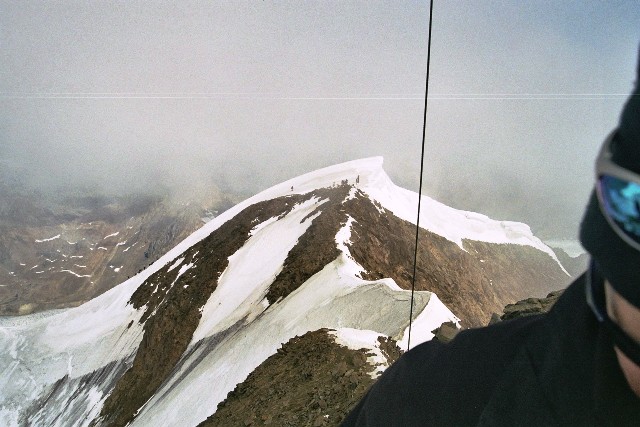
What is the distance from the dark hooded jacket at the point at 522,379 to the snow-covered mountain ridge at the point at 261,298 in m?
7.49

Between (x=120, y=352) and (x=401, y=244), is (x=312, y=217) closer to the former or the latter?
(x=401, y=244)

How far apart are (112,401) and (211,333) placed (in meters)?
7.08

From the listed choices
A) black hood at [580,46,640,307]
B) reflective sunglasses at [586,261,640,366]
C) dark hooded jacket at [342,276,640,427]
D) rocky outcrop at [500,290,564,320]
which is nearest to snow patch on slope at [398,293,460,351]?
rocky outcrop at [500,290,564,320]

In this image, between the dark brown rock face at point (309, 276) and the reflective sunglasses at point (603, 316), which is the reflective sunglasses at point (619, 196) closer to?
the reflective sunglasses at point (603, 316)

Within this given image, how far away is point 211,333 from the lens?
2225 cm

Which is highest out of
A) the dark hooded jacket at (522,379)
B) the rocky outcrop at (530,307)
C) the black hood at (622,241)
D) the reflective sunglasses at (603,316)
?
the black hood at (622,241)

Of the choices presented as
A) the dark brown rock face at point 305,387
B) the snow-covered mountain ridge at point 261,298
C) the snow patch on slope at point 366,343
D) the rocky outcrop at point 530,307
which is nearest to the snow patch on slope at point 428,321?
the snow-covered mountain ridge at point 261,298

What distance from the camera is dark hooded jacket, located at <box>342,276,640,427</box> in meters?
1.01

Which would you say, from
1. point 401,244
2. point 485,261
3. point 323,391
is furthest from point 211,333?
point 485,261

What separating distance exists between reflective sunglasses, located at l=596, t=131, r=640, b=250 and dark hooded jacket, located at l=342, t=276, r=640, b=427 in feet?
0.85

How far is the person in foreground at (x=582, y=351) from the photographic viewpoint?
0.90 meters

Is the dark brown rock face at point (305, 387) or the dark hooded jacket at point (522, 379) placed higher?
the dark hooded jacket at point (522, 379)

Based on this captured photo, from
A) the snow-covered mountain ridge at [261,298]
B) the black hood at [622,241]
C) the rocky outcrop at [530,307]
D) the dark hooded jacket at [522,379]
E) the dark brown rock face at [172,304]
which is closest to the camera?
the black hood at [622,241]

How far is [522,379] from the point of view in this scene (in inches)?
45.5
